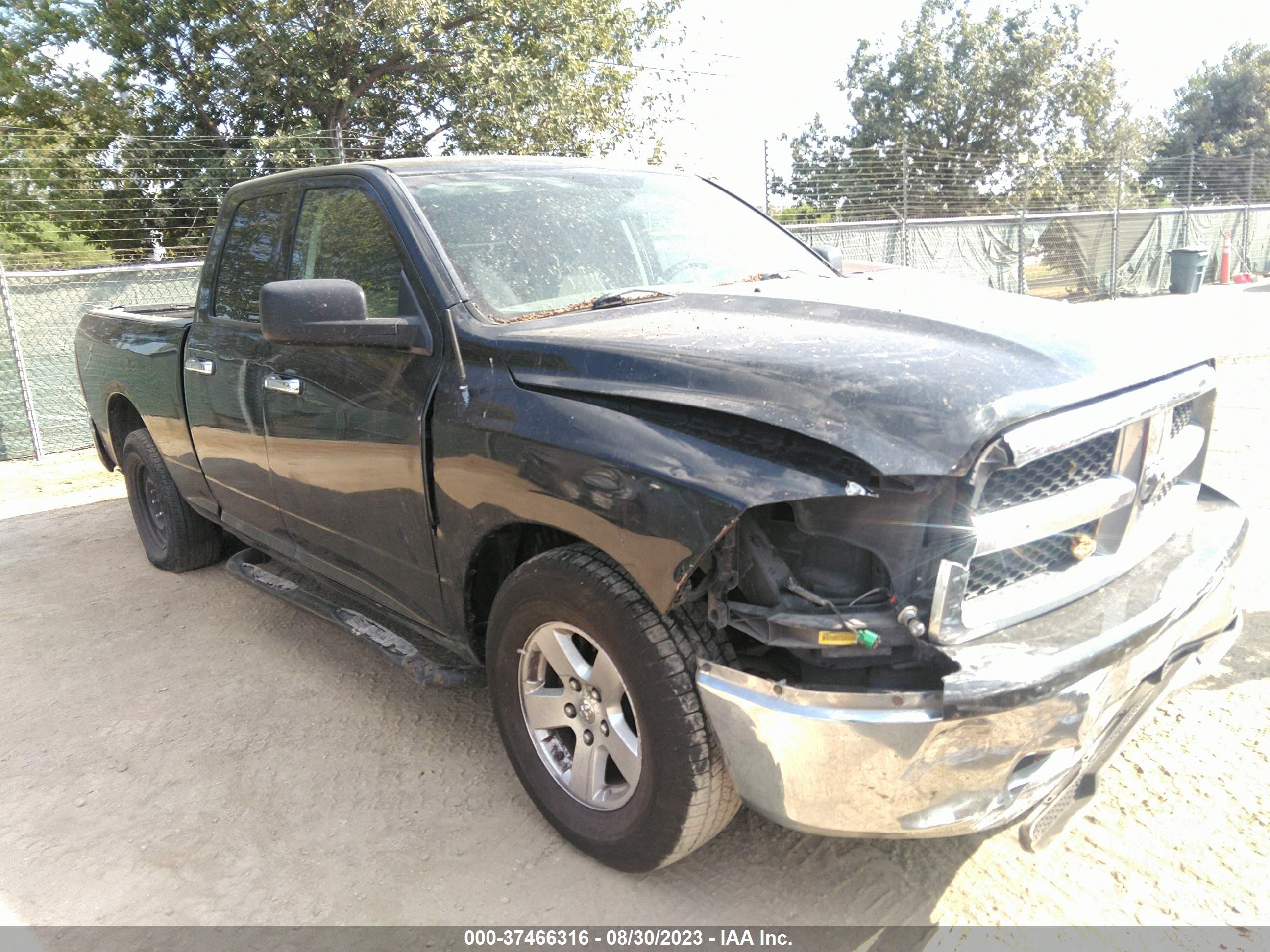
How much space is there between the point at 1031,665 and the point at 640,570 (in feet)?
2.84

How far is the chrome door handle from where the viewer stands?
3387mm

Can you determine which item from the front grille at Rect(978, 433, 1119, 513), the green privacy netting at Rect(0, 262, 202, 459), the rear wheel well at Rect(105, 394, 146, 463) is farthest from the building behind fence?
the front grille at Rect(978, 433, 1119, 513)

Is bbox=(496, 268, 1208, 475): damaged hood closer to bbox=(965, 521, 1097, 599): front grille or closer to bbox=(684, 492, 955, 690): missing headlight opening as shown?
bbox=(684, 492, 955, 690): missing headlight opening

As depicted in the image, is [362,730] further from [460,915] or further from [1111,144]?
[1111,144]

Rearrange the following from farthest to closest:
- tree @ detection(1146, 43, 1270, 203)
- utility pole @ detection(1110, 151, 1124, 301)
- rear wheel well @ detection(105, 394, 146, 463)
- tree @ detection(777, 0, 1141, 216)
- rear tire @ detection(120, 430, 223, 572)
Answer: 1. tree @ detection(1146, 43, 1270, 203)
2. tree @ detection(777, 0, 1141, 216)
3. utility pole @ detection(1110, 151, 1124, 301)
4. rear wheel well @ detection(105, 394, 146, 463)
5. rear tire @ detection(120, 430, 223, 572)

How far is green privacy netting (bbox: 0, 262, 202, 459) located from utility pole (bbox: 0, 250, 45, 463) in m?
0.05

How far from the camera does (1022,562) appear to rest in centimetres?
220

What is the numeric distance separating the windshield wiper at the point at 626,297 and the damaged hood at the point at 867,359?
0.12ft

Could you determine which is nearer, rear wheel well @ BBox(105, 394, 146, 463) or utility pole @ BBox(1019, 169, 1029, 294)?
rear wheel well @ BBox(105, 394, 146, 463)

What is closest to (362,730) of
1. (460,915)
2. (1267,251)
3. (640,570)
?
(460,915)

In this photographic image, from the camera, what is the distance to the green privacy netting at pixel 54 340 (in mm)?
8680

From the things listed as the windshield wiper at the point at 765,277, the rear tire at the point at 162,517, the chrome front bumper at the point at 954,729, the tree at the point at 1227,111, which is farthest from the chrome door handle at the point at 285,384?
the tree at the point at 1227,111

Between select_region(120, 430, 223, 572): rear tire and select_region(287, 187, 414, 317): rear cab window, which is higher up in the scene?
select_region(287, 187, 414, 317): rear cab window

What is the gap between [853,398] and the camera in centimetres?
207
